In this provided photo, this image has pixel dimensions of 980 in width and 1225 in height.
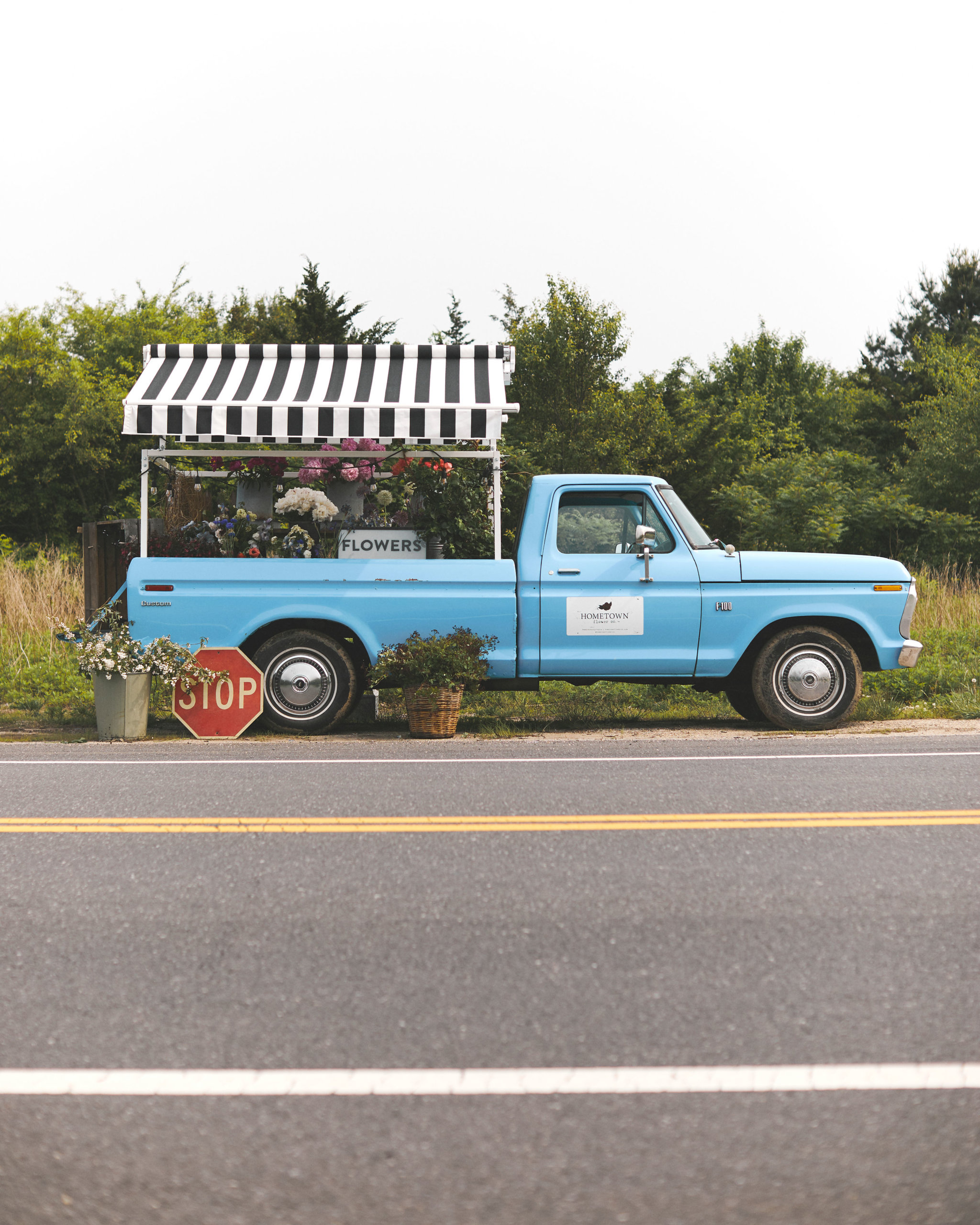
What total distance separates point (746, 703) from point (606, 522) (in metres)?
2.34

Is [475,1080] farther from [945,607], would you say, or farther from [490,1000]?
[945,607]

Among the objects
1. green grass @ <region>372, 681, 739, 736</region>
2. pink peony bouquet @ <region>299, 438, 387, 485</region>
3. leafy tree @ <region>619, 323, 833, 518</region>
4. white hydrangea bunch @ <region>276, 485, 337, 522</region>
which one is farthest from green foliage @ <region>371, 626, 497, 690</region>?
leafy tree @ <region>619, 323, 833, 518</region>

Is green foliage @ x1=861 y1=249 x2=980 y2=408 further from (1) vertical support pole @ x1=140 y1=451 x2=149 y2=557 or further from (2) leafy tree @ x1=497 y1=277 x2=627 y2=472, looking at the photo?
(1) vertical support pole @ x1=140 y1=451 x2=149 y2=557

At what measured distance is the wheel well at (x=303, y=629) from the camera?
11.0m

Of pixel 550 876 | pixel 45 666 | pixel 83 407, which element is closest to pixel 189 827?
pixel 550 876

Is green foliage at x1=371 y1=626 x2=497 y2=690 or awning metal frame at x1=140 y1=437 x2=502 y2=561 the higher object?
awning metal frame at x1=140 y1=437 x2=502 y2=561

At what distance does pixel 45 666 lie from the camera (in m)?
14.1

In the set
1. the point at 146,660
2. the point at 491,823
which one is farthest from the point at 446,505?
the point at 491,823

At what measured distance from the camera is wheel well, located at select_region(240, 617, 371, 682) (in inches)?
434

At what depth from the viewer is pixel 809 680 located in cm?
1109

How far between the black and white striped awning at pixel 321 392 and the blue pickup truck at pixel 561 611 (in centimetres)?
135

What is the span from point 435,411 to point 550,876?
7.04 m

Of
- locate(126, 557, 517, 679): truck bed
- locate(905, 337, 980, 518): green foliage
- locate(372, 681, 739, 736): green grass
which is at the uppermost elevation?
locate(905, 337, 980, 518): green foliage

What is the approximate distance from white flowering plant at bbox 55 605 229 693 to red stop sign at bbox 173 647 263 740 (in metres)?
0.06
